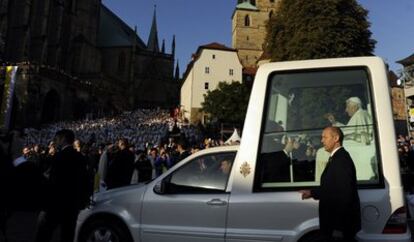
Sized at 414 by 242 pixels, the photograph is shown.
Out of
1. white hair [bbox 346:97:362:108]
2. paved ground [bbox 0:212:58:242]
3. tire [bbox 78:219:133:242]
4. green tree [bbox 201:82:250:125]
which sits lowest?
paved ground [bbox 0:212:58:242]

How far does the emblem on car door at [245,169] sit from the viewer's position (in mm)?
4969

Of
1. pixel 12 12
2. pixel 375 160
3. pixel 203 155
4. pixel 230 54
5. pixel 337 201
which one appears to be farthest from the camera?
pixel 230 54

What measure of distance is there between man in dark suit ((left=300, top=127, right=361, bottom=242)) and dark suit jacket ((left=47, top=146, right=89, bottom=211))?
3017 millimetres

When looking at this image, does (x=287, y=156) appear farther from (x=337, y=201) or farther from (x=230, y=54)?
(x=230, y=54)

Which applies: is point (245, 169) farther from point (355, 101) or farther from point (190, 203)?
point (355, 101)

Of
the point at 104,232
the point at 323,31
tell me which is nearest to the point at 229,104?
the point at 323,31

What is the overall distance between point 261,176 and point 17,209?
8.41ft

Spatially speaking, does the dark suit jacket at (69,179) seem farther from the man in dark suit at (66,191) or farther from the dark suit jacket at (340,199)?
the dark suit jacket at (340,199)

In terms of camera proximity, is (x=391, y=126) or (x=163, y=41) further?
(x=163, y=41)

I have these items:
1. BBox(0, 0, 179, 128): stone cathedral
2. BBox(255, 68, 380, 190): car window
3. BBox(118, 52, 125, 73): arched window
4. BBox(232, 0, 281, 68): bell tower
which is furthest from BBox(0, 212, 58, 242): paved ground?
BBox(118, 52, 125, 73): arched window

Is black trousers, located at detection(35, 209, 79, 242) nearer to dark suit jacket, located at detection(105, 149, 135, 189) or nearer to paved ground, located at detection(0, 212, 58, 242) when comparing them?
paved ground, located at detection(0, 212, 58, 242)

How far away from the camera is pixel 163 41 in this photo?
95000 mm

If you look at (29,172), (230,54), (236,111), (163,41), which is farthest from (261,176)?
(163,41)

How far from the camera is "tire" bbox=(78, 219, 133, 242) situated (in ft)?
18.3
